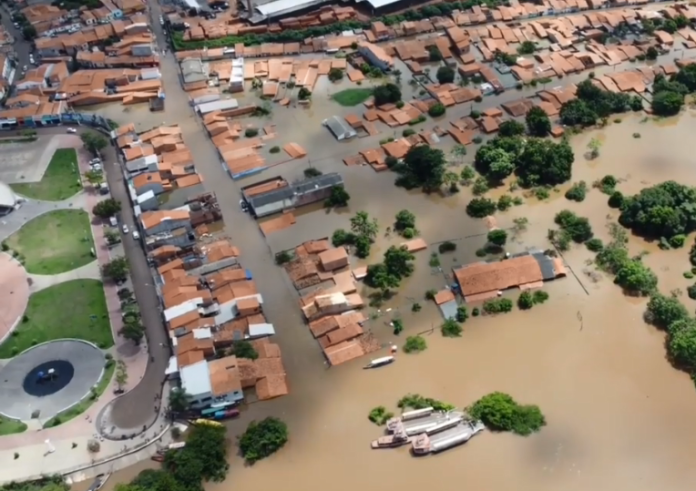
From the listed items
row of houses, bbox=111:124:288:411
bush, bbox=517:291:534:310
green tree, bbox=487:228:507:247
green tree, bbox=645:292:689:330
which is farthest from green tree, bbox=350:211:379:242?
green tree, bbox=645:292:689:330

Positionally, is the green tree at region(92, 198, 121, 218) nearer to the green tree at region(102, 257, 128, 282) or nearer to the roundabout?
the green tree at region(102, 257, 128, 282)

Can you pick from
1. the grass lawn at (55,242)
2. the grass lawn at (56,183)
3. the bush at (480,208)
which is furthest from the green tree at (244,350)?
the grass lawn at (56,183)

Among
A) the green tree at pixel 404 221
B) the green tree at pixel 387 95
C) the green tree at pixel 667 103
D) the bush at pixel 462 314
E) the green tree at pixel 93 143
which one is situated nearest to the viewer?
the bush at pixel 462 314

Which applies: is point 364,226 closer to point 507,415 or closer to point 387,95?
point 507,415

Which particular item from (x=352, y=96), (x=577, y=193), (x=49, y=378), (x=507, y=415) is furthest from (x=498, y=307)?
(x=352, y=96)

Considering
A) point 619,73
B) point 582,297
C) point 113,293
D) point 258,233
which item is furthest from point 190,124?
point 619,73

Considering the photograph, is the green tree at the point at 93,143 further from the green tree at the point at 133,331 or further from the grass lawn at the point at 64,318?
the green tree at the point at 133,331

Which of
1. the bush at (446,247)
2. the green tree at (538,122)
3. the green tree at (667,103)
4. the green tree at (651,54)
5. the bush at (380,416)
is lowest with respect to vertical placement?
the bush at (380,416)
